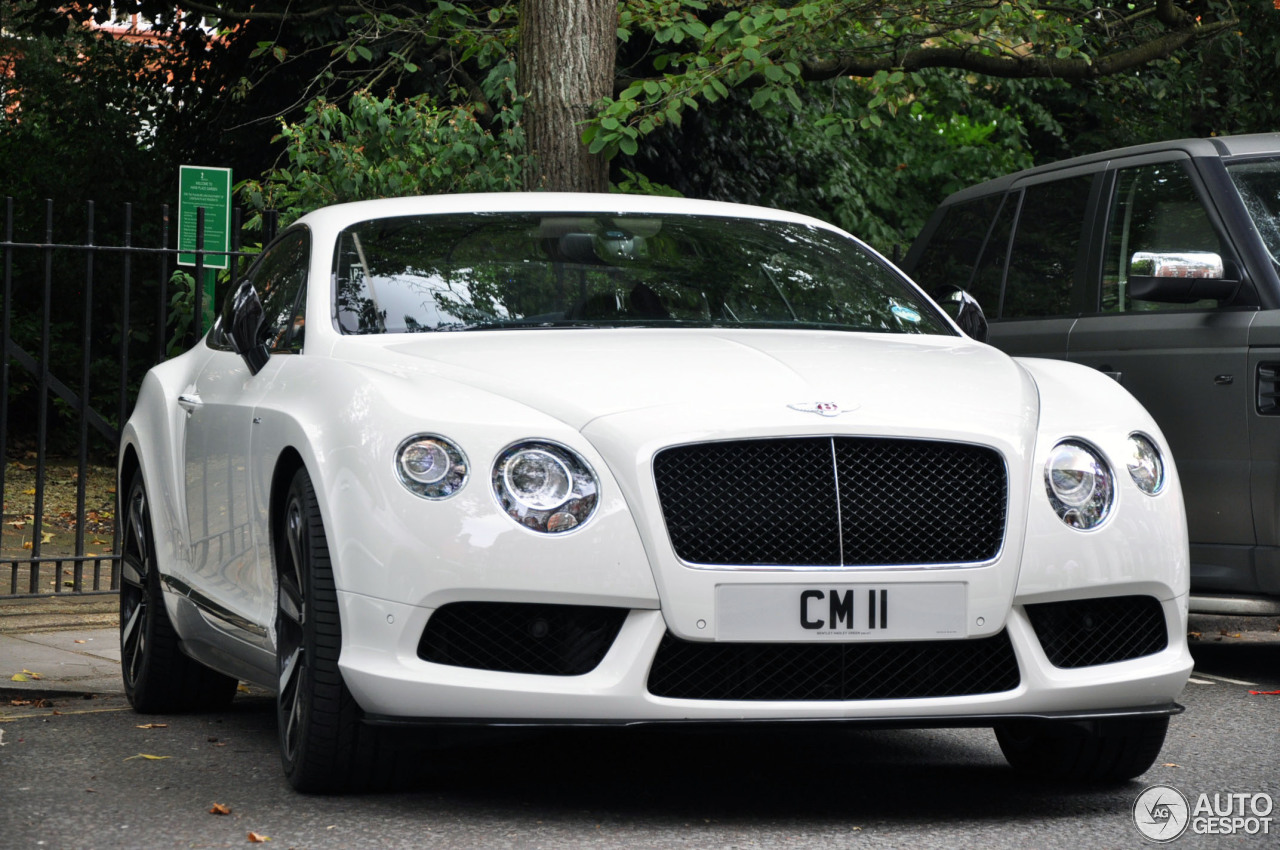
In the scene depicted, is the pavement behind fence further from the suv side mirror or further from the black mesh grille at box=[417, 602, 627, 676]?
the suv side mirror

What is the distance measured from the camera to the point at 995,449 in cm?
430

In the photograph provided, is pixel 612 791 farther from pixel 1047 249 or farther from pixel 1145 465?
pixel 1047 249

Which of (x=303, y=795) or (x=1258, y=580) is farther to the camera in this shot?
(x=1258, y=580)

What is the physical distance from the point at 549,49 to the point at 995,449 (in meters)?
6.58

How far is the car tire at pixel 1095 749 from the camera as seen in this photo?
4.59m

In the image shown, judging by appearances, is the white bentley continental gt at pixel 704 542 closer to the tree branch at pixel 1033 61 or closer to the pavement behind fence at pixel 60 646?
the pavement behind fence at pixel 60 646

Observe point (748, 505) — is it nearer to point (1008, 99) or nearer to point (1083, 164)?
point (1083, 164)

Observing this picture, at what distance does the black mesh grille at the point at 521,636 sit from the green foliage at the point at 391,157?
5885mm

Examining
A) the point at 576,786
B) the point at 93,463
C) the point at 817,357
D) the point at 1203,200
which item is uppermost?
the point at 1203,200

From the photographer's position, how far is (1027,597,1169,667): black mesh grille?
4.34 metres

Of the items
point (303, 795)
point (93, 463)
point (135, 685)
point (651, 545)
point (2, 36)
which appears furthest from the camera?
point (2, 36)

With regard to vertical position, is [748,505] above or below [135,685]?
above

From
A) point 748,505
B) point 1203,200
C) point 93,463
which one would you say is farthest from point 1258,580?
point 93,463

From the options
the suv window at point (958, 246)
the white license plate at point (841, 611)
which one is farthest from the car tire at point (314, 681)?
the suv window at point (958, 246)
